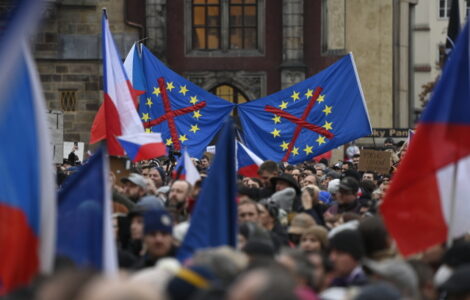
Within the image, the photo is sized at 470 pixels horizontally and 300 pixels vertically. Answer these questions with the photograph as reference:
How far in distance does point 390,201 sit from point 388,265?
96 cm

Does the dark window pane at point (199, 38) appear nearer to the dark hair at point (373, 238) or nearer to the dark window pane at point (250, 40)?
the dark window pane at point (250, 40)

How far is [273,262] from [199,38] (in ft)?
110

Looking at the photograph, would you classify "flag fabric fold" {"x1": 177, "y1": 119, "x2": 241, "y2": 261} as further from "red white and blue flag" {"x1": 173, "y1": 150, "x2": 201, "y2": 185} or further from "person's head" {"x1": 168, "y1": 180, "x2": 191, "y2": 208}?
"red white and blue flag" {"x1": 173, "y1": 150, "x2": 201, "y2": 185}

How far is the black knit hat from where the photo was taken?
9.14 meters

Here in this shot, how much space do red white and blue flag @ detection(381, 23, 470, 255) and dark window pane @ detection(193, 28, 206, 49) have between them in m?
30.8

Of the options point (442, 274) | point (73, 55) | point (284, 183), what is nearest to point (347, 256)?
point (442, 274)

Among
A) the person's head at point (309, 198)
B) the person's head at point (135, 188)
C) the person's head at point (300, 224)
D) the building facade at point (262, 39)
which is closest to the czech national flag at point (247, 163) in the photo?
the person's head at point (135, 188)

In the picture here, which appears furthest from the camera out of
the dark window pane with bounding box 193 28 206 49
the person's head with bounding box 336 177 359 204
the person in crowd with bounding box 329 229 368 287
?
the dark window pane with bounding box 193 28 206 49

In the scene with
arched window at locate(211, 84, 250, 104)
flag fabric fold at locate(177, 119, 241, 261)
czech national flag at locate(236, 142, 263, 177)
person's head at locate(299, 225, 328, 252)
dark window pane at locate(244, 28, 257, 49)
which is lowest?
arched window at locate(211, 84, 250, 104)

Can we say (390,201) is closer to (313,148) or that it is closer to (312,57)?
(313,148)

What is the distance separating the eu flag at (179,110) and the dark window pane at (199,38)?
1832 centimetres

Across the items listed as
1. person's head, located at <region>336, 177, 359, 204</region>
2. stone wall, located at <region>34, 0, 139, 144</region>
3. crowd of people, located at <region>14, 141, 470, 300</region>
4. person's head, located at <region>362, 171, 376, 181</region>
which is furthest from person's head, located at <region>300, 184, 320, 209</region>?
stone wall, located at <region>34, 0, 139, 144</region>

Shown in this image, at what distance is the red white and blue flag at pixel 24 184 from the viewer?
8.01 m

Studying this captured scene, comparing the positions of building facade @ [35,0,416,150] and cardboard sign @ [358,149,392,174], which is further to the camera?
building facade @ [35,0,416,150]
